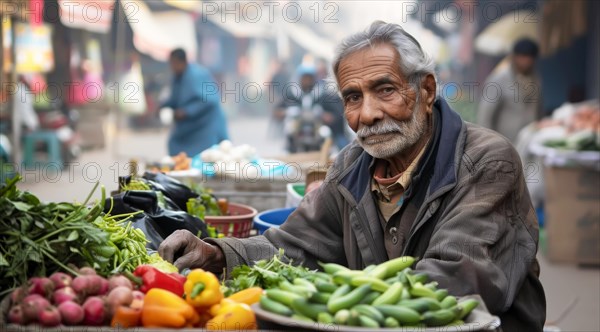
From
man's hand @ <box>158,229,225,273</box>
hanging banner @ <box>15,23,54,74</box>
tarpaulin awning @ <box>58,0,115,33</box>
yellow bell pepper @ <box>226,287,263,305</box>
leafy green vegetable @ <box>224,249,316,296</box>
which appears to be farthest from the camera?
tarpaulin awning @ <box>58,0,115,33</box>

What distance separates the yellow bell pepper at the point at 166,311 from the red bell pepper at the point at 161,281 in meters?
0.14

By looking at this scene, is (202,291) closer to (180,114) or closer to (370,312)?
(370,312)

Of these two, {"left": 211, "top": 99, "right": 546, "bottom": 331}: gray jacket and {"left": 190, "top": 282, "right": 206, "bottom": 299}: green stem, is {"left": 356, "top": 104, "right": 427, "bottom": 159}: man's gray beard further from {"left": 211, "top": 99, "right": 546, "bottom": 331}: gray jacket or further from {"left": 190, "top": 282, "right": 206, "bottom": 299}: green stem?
{"left": 190, "top": 282, "right": 206, "bottom": 299}: green stem

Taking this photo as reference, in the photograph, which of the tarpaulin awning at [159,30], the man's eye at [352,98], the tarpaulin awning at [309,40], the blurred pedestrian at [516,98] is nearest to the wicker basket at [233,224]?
the man's eye at [352,98]

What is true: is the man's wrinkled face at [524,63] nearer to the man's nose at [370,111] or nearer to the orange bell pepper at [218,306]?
the man's nose at [370,111]

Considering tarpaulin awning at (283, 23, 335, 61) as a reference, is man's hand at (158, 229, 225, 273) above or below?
below

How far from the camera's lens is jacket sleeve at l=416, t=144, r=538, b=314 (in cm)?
295

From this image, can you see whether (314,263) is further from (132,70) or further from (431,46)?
(431,46)

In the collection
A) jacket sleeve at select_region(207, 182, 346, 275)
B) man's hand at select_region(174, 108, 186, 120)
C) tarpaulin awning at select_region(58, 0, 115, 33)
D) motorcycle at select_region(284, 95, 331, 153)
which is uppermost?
tarpaulin awning at select_region(58, 0, 115, 33)

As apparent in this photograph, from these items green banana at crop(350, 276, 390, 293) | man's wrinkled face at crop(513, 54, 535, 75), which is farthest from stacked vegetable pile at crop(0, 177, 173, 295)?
man's wrinkled face at crop(513, 54, 535, 75)

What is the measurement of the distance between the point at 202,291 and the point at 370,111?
3.68 ft

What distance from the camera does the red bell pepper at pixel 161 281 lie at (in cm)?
277

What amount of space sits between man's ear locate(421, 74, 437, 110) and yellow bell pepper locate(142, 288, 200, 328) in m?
1.40

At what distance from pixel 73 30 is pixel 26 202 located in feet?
64.8
